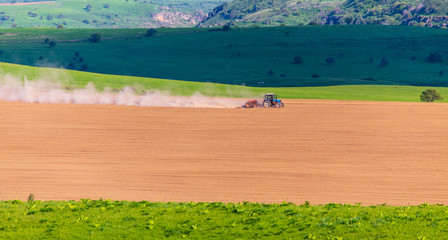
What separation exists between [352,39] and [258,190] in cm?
12589

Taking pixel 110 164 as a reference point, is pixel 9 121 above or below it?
above

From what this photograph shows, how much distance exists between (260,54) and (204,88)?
5684cm

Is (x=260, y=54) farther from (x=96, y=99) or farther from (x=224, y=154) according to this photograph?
(x=224, y=154)

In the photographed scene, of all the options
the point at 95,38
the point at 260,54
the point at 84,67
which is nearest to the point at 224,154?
the point at 84,67

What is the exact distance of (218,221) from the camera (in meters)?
20.6

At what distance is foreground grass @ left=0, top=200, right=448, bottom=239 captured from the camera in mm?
19047

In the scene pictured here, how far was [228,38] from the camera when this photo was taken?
151875 millimetres

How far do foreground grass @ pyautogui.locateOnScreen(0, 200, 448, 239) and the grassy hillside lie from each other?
77489 millimetres

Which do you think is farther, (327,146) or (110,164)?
(327,146)

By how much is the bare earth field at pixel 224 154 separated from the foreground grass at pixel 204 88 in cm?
2303

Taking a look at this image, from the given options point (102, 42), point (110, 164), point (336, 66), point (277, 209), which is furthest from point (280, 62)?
point (277, 209)

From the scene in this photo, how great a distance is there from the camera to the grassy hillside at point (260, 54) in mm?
117188

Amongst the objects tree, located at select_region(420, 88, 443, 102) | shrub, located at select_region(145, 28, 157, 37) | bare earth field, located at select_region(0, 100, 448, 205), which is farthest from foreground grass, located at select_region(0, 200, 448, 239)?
shrub, located at select_region(145, 28, 157, 37)

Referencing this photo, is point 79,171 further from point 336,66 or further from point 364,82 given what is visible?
point 336,66
